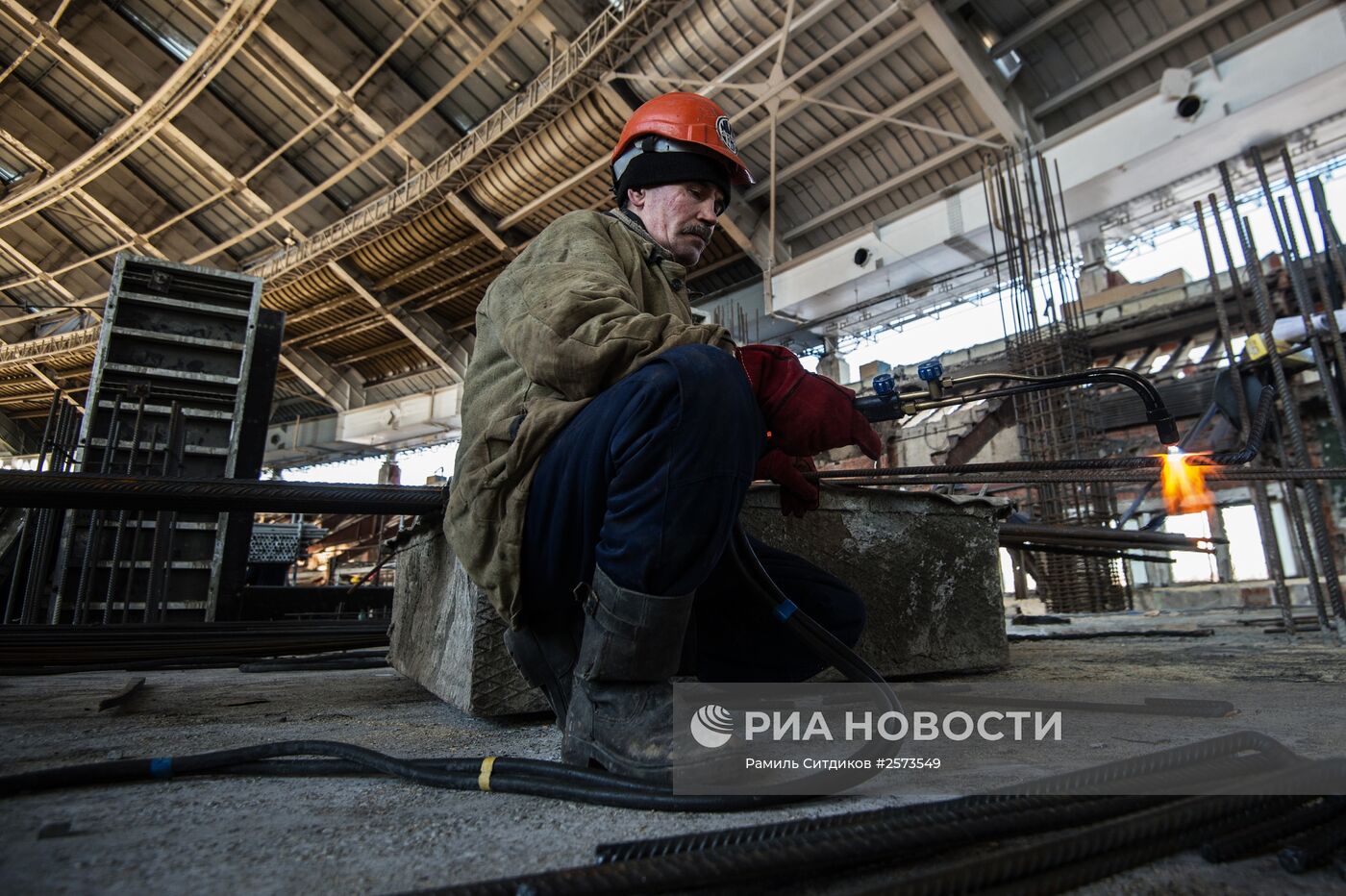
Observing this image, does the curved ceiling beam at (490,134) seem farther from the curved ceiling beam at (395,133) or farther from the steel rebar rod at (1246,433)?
the steel rebar rod at (1246,433)

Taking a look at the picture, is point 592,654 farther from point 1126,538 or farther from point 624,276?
point 1126,538

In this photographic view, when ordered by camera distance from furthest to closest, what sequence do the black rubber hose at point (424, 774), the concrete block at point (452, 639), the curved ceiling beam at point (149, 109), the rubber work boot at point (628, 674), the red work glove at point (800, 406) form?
the curved ceiling beam at point (149, 109), the concrete block at point (452, 639), the red work glove at point (800, 406), the rubber work boot at point (628, 674), the black rubber hose at point (424, 774)

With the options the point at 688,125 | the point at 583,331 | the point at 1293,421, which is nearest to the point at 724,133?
the point at 688,125

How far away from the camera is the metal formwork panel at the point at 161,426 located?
17.1 feet

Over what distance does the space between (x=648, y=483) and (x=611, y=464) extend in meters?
0.09

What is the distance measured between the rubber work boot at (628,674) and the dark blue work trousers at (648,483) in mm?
36

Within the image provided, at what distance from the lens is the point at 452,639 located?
215 cm

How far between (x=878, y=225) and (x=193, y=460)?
11819 millimetres

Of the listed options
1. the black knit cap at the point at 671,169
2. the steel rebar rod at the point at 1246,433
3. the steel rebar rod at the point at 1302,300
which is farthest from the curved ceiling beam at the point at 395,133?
the black knit cap at the point at 671,169

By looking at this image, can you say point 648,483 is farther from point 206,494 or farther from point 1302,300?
point 1302,300

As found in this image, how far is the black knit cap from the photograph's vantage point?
1729 millimetres

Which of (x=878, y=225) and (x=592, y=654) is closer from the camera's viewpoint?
(x=592, y=654)

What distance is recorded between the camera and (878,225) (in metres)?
13.7

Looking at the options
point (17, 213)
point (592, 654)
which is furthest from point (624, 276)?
point (17, 213)
